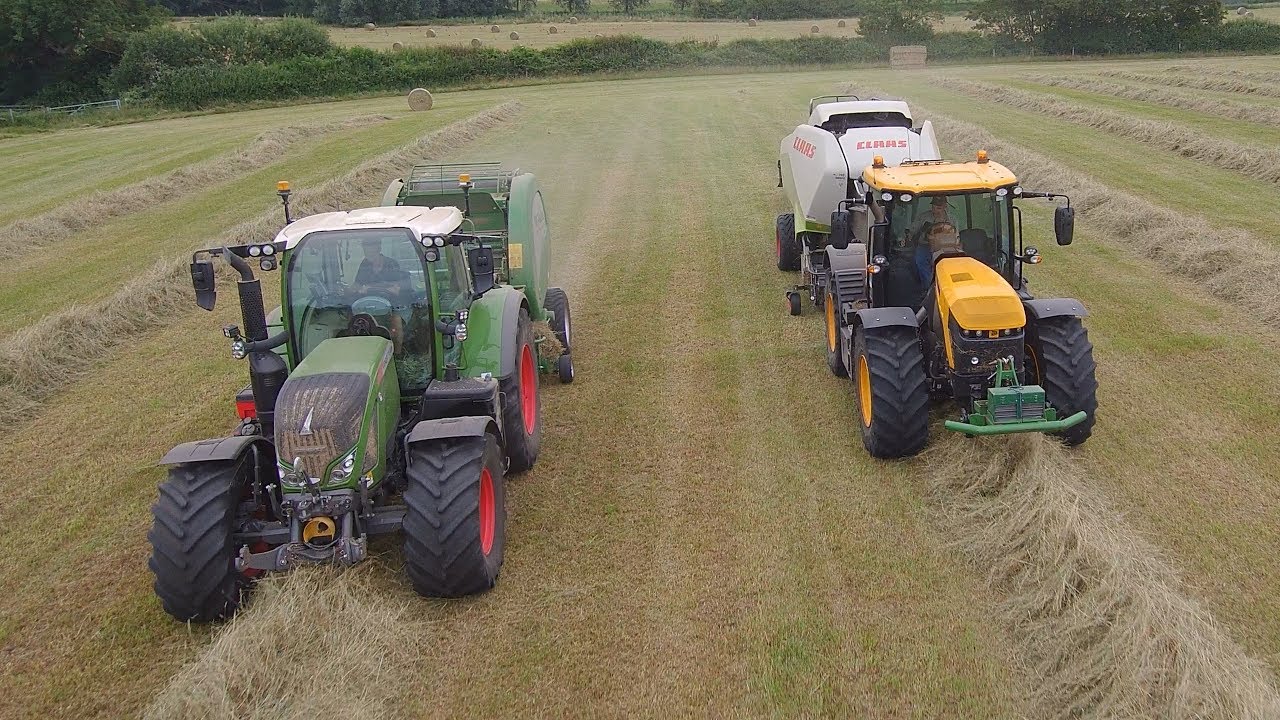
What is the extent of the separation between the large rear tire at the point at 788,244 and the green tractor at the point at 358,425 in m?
6.15

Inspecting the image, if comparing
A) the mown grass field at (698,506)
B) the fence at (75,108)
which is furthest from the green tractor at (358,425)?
the fence at (75,108)

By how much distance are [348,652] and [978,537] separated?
3.89 m

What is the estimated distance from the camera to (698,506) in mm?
7051

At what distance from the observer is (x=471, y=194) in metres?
10.4

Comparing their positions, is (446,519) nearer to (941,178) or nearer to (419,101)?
(941,178)

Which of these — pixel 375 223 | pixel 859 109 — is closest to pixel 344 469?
pixel 375 223

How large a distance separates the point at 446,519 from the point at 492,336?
2131mm

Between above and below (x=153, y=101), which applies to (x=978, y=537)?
below

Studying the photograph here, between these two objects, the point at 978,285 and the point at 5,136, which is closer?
the point at 978,285

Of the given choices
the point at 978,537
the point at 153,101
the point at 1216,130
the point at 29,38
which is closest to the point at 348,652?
the point at 978,537

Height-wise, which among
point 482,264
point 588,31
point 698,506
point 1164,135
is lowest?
point 698,506

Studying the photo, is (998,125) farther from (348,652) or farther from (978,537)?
(348,652)

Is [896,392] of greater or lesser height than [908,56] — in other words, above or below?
below

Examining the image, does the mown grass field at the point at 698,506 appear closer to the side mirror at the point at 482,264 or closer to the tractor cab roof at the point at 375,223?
the side mirror at the point at 482,264
